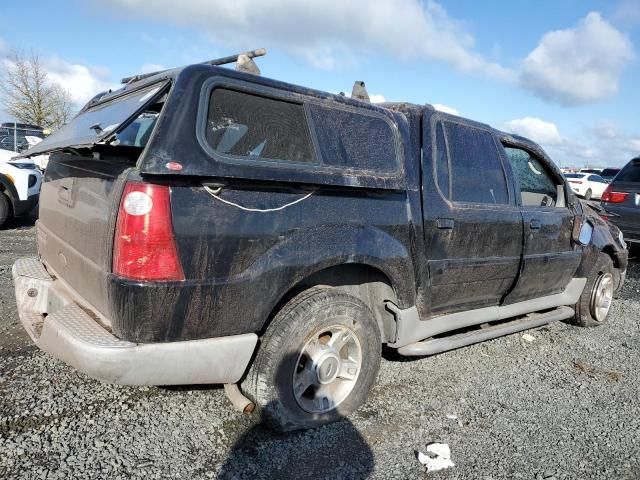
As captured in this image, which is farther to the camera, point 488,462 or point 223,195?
point 488,462

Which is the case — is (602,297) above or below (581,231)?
below

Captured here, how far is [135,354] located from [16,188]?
7.38 metres

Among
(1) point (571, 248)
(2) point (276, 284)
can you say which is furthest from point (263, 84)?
(1) point (571, 248)

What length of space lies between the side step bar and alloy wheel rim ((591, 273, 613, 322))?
573 mm

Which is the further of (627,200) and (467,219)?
(627,200)

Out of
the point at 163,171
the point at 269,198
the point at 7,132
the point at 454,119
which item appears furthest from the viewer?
the point at 7,132

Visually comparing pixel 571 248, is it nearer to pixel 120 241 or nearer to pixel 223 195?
pixel 223 195

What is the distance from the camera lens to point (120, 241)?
2082mm

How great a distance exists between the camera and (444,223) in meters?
3.21

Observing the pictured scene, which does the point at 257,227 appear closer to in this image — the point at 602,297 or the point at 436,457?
the point at 436,457

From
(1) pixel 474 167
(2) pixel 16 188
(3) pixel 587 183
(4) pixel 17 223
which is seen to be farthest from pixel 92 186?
(3) pixel 587 183

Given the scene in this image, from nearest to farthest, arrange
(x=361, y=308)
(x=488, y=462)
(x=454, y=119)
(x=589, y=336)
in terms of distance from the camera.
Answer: (x=488, y=462) < (x=361, y=308) < (x=454, y=119) < (x=589, y=336)

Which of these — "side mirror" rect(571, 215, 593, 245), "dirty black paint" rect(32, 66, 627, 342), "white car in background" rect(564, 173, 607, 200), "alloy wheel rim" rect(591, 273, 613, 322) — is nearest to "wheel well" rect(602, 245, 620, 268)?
"alloy wheel rim" rect(591, 273, 613, 322)

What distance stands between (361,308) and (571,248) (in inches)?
110
